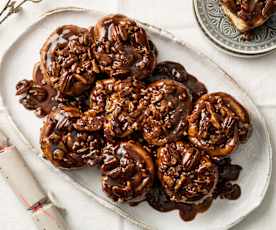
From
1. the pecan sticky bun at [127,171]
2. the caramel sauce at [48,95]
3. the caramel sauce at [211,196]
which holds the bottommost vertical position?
the caramel sauce at [211,196]

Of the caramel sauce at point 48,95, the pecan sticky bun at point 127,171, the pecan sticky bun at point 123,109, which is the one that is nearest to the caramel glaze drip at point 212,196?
the pecan sticky bun at point 127,171

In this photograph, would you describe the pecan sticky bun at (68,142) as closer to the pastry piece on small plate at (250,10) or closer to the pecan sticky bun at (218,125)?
the pecan sticky bun at (218,125)

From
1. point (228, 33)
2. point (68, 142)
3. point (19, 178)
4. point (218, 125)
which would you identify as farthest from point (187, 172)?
point (19, 178)

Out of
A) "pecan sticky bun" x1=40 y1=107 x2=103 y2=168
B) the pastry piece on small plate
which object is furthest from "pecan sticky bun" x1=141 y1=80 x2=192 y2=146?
the pastry piece on small plate

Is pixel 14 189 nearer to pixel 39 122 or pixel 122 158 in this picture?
pixel 39 122

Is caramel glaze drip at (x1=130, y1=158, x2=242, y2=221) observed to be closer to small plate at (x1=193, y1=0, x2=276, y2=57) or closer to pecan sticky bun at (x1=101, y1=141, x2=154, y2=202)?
pecan sticky bun at (x1=101, y1=141, x2=154, y2=202)

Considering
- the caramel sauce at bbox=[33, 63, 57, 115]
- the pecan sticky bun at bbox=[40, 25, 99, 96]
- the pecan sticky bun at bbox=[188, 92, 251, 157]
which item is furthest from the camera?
the caramel sauce at bbox=[33, 63, 57, 115]
